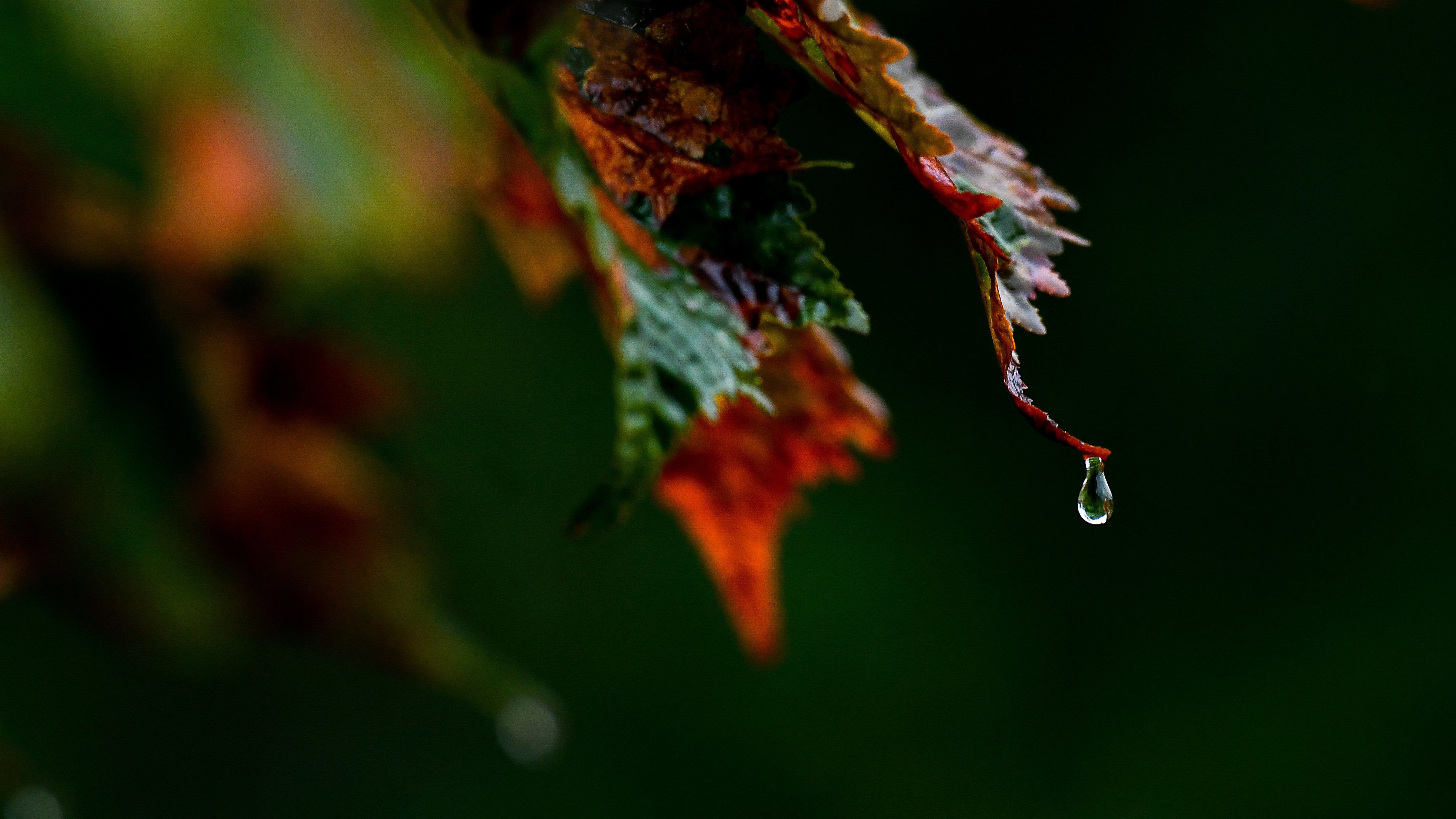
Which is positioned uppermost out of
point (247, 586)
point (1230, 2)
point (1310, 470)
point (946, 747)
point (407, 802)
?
point (1230, 2)

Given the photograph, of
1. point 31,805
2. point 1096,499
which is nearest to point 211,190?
point 31,805

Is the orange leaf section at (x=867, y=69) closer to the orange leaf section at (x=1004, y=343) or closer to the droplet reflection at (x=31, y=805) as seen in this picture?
the orange leaf section at (x=1004, y=343)

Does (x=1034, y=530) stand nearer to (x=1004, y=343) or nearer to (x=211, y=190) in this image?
(x=211, y=190)

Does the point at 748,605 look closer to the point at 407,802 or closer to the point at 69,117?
the point at 69,117

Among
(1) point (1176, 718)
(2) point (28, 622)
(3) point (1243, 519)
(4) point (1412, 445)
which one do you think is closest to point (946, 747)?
(1) point (1176, 718)

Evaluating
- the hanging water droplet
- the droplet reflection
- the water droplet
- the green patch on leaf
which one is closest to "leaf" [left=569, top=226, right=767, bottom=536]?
the green patch on leaf

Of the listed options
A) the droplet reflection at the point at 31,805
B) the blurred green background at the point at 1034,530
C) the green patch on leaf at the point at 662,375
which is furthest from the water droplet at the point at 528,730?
the green patch on leaf at the point at 662,375

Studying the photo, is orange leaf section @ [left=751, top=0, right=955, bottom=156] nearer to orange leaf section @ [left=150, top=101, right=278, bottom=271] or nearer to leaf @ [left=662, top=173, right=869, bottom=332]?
leaf @ [left=662, top=173, right=869, bottom=332]
